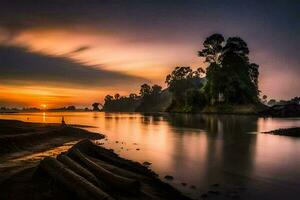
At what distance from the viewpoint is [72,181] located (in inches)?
396

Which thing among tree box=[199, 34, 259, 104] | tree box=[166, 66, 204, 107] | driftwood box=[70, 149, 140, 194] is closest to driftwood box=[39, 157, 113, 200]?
driftwood box=[70, 149, 140, 194]

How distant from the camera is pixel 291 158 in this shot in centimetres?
2464

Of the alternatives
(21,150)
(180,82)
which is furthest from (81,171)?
(180,82)

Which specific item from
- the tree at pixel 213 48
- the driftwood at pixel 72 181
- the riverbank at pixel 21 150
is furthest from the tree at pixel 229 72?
the driftwood at pixel 72 181

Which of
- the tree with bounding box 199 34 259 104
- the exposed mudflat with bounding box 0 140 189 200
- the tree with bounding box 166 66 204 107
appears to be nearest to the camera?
the exposed mudflat with bounding box 0 140 189 200

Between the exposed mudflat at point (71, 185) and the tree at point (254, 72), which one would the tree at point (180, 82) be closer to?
the tree at point (254, 72)

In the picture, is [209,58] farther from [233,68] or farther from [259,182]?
[259,182]

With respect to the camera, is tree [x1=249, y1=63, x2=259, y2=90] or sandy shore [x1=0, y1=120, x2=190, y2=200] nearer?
sandy shore [x1=0, y1=120, x2=190, y2=200]

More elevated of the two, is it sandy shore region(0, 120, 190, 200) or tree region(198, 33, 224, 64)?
tree region(198, 33, 224, 64)

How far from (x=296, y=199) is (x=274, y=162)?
398 inches

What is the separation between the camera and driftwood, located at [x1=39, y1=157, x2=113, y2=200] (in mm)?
9305

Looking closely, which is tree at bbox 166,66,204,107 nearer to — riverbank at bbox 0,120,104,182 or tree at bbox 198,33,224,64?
tree at bbox 198,33,224,64

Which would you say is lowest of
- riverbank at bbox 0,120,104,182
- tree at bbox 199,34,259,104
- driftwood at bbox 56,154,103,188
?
riverbank at bbox 0,120,104,182

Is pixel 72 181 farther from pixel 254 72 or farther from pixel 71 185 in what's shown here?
pixel 254 72
